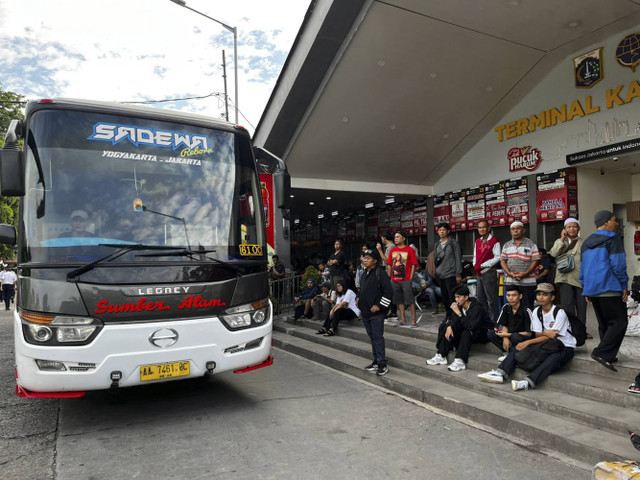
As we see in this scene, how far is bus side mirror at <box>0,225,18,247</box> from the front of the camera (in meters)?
4.46

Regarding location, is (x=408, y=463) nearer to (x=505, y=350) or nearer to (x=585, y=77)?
(x=505, y=350)

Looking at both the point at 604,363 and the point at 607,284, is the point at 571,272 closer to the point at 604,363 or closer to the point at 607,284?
the point at 607,284

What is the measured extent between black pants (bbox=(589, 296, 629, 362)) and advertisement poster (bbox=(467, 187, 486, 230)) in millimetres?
6822

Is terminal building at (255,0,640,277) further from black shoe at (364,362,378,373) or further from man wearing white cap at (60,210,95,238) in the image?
man wearing white cap at (60,210,95,238)

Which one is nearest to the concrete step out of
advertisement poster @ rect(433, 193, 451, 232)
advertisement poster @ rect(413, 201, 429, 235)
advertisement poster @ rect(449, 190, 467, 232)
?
advertisement poster @ rect(449, 190, 467, 232)

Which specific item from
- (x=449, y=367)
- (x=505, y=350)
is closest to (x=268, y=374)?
(x=449, y=367)

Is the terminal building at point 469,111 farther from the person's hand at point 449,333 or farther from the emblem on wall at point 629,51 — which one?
the person's hand at point 449,333

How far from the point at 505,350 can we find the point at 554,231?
5.47 m

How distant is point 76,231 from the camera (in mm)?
4273

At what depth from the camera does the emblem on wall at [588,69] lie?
8938 mm

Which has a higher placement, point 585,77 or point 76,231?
point 585,77

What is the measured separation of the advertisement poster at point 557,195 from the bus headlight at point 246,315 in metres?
7.34

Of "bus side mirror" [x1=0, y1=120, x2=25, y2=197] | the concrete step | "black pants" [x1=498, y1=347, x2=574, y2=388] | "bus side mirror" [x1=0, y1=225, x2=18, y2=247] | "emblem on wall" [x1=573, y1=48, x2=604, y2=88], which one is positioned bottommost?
the concrete step

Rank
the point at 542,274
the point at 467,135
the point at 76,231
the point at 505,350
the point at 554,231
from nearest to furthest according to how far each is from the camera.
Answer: the point at 76,231, the point at 505,350, the point at 542,274, the point at 554,231, the point at 467,135
